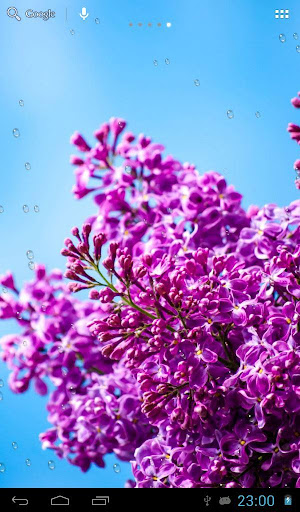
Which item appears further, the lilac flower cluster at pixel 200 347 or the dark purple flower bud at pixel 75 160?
the dark purple flower bud at pixel 75 160

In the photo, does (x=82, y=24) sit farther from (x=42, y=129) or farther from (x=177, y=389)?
(x=177, y=389)

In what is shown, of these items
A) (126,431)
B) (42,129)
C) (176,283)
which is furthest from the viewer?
(42,129)

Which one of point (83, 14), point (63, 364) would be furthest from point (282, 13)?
point (63, 364)

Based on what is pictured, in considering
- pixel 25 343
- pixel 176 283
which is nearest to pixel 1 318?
pixel 25 343

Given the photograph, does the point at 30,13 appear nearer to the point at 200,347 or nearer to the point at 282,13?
the point at 282,13
